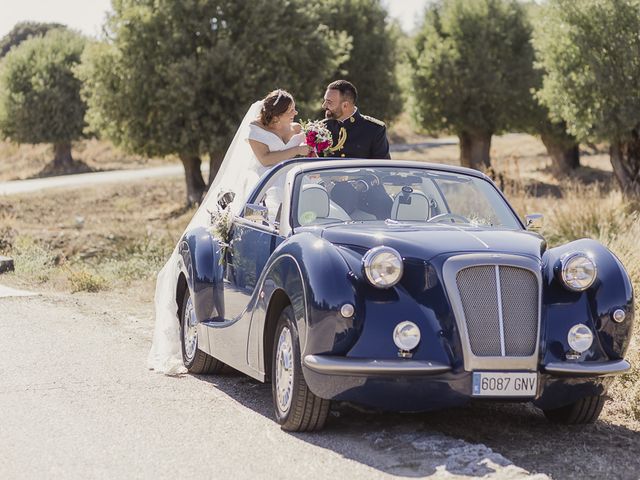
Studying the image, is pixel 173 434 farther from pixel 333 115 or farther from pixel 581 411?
pixel 333 115

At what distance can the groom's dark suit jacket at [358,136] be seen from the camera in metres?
10.5

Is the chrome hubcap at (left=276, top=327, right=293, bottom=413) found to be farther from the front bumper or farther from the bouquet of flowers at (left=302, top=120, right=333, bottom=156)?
the bouquet of flowers at (left=302, top=120, right=333, bottom=156)

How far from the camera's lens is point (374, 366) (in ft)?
19.7

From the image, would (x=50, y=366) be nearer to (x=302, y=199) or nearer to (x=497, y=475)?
(x=302, y=199)

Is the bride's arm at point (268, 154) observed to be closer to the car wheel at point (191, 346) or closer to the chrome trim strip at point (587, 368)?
the car wheel at point (191, 346)

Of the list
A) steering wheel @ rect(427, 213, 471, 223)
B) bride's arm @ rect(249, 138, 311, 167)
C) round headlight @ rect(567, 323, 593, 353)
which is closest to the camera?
round headlight @ rect(567, 323, 593, 353)

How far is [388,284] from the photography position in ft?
20.1

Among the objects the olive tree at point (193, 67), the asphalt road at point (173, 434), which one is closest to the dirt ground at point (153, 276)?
the asphalt road at point (173, 434)

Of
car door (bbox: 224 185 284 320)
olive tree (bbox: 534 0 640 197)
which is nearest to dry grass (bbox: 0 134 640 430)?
car door (bbox: 224 185 284 320)

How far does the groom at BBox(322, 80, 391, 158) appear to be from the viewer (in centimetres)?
1047

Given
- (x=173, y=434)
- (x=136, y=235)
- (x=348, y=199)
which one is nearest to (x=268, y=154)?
(x=348, y=199)

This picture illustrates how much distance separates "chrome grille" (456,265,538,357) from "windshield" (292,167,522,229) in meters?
1.14

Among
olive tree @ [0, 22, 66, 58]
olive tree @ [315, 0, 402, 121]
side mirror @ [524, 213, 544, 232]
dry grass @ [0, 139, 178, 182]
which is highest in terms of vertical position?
olive tree @ [0, 22, 66, 58]

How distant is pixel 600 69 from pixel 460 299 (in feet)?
78.5
